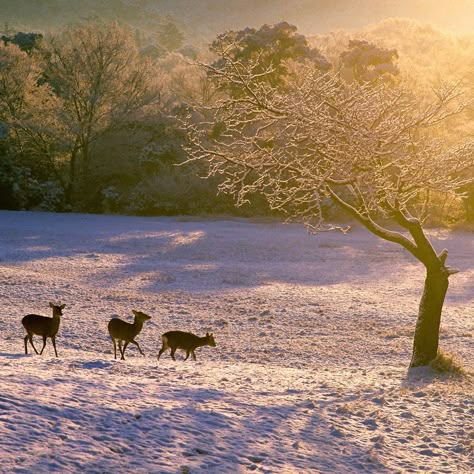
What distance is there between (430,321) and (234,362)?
360 centimetres

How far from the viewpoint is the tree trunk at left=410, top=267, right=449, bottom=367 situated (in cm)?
1087

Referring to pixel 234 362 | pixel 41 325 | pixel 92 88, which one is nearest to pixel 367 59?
pixel 92 88

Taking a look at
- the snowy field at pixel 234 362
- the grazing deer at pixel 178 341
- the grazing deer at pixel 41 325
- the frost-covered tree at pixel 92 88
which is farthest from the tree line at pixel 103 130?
the grazing deer at pixel 41 325

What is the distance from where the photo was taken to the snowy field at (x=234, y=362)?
19.4 ft

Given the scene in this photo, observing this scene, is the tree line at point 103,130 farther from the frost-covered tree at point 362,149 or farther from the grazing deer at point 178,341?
the grazing deer at point 178,341

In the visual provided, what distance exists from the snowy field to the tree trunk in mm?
378

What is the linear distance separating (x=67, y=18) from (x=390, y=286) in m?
130

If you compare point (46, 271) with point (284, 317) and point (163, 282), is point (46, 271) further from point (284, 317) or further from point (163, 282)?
point (284, 317)

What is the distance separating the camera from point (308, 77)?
10281 mm

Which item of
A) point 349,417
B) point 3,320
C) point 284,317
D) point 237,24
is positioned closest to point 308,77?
point 349,417

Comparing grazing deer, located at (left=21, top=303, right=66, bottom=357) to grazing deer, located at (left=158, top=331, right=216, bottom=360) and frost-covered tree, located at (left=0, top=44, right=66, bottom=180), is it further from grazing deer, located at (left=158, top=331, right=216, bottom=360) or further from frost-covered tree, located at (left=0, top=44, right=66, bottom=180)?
frost-covered tree, located at (left=0, top=44, right=66, bottom=180)

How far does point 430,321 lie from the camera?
35.8 ft

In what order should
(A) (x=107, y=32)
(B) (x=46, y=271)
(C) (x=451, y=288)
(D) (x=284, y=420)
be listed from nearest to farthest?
(D) (x=284, y=420), (C) (x=451, y=288), (B) (x=46, y=271), (A) (x=107, y=32)

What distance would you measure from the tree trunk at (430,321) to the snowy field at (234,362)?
14.9 inches
